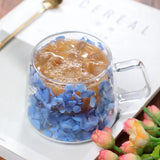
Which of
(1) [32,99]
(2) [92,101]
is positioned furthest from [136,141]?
(1) [32,99]

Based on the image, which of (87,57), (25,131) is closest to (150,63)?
(87,57)

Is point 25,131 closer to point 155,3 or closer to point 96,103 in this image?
point 96,103

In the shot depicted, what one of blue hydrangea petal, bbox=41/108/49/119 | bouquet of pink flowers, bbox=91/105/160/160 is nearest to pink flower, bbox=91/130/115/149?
bouquet of pink flowers, bbox=91/105/160/160

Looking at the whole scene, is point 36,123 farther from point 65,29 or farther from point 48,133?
point 65,29

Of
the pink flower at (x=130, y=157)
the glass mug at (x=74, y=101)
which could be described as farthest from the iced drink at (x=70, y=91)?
the pink flower at (x=130, y=157)

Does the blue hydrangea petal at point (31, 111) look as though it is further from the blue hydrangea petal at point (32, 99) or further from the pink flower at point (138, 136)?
the pink flower at point (138, 136)

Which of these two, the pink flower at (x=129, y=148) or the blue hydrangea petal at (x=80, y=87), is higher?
the blue hydrangea petal at (x=80, y=87)
